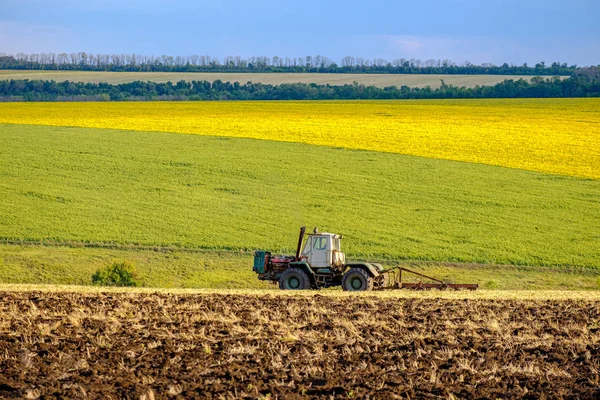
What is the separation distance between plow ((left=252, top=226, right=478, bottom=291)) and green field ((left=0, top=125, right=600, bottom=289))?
7.29m

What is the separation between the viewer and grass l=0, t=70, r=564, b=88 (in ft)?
472

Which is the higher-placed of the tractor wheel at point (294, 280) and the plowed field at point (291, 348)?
the plowed field at point (291, 348)

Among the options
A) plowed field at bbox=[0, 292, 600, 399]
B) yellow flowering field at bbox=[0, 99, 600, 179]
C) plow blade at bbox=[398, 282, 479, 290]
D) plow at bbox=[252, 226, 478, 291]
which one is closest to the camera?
plowed field at bbox=[0, 292, 600, 399]

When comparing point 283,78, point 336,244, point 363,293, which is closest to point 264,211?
point 336,244

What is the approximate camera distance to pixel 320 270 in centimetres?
2548

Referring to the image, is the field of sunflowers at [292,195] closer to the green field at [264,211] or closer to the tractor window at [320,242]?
the green field at [264,211]

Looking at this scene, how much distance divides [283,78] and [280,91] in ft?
115

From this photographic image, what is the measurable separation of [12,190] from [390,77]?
4575 inches

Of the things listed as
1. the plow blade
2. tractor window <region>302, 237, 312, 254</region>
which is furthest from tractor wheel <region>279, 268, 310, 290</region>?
the plow blade

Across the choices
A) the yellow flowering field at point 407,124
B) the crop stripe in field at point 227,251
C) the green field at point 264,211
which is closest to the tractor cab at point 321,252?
the green field at point 264,211

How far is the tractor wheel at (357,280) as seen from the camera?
2498 cm

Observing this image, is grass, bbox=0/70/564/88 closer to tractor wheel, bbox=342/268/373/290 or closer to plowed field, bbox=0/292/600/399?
tractor wheel, bbox=342/268/373/290

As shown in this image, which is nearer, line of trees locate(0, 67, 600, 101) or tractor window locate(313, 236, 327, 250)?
tractor window locate(313, 236, 327, 250)

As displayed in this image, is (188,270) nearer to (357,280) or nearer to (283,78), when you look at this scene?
(357,280)
